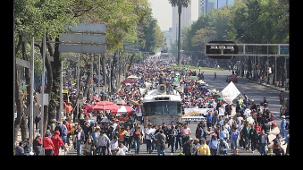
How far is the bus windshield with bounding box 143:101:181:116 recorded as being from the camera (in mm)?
40594

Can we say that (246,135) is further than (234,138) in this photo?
Yes

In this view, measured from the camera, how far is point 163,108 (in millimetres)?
40750

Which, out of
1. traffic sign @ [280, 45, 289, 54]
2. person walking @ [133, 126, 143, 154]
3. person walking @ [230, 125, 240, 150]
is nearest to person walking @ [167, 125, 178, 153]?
person walking @ [133, 126, 143, 154]

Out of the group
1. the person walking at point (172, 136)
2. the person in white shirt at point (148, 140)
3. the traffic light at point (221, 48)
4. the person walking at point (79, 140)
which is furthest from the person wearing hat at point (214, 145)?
the traffic light at point (221, 48)

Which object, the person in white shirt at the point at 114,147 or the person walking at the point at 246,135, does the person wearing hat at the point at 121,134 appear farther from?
the person walking at the point at 246,135

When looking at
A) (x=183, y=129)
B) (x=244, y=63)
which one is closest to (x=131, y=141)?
(x=183, y=129)

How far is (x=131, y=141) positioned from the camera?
3186 cm

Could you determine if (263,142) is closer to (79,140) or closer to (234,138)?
(234,138)

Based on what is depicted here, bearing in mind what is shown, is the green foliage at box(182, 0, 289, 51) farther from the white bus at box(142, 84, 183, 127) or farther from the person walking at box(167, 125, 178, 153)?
the person walking at box(167, 125, 178, 153)

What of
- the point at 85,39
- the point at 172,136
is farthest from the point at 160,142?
the point at 85,39

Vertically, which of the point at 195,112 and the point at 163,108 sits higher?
the point at 163,108
